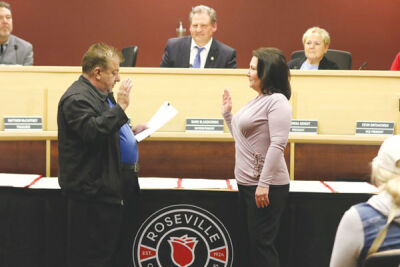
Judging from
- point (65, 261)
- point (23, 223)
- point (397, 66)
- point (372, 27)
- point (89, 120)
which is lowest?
point (65, 261)

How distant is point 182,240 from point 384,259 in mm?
1555

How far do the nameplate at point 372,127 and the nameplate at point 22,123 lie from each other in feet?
6.90

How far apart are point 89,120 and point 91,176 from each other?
0.86 feet

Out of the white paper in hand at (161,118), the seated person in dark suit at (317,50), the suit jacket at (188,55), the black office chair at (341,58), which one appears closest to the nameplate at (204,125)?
the white paper in hand at (161,118)

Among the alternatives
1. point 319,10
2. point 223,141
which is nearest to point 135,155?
point 223,141

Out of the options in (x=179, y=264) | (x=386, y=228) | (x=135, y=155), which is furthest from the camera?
(x=179, y=264)

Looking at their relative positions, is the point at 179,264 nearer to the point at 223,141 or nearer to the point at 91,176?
the point at 91,176

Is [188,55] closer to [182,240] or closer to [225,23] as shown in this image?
[182,240]

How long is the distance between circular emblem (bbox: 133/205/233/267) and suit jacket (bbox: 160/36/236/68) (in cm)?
182

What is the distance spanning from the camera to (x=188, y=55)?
14.3 feet

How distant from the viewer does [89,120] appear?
7.32 ft

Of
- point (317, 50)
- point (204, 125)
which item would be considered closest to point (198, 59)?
point (317, 50)

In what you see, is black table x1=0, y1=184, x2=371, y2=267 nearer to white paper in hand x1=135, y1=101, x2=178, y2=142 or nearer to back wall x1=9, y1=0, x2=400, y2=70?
white paper in hand x1=135, y1=101, x2=178, y2=142

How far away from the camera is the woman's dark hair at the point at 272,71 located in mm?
2436
